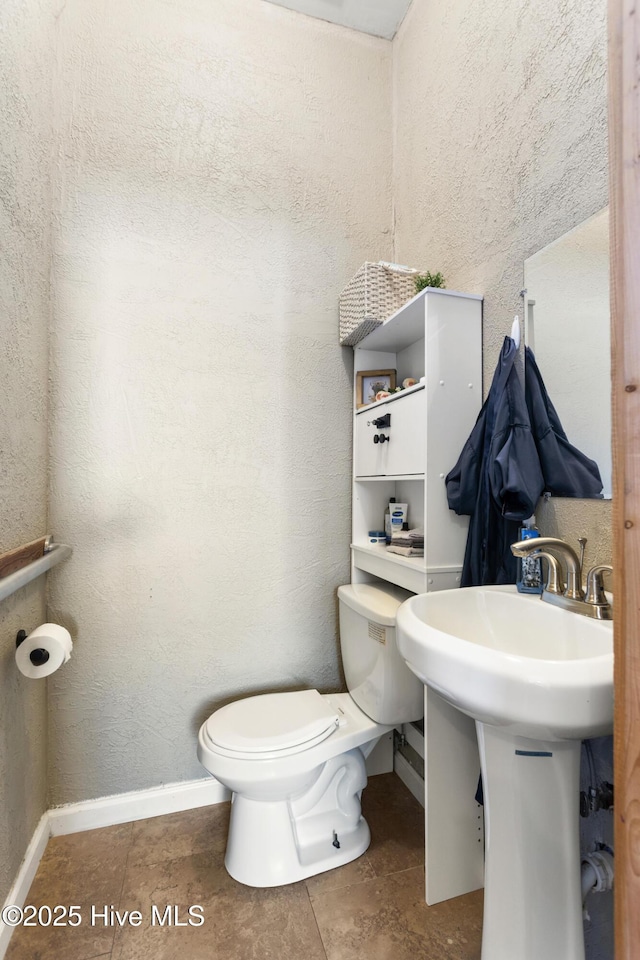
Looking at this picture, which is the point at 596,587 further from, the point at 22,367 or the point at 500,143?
the point at 22,367

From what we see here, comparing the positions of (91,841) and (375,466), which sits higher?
(375,466)

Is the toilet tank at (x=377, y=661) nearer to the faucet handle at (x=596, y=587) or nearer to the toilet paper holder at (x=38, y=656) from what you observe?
the faucet handle at (x=596, y=587)

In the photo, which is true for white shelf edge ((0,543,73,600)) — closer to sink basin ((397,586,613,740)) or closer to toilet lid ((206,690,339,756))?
toilet lid ((206,690,339,756))

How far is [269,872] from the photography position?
1179mm

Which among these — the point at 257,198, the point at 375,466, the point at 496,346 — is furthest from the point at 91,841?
the point at 257,198

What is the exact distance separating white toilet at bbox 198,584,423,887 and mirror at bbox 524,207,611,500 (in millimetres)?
728

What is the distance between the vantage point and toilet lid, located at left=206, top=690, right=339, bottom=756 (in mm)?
1179

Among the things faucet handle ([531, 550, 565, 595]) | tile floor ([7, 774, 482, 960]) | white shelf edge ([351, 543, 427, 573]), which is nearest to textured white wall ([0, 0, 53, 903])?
tile floor ([7, 774, 482, 960])

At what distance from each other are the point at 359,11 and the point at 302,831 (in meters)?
2.89

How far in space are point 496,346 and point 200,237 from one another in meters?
1.10

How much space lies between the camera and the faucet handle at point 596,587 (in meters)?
0.86

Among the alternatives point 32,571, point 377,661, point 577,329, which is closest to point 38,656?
point 32,571

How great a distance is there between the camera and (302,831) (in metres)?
1.24

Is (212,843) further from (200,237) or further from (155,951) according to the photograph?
(200,237)
